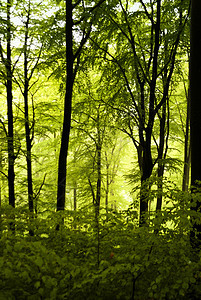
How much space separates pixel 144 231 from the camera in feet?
12.7

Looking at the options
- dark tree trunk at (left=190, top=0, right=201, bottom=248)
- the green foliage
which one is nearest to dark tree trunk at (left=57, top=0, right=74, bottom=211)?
the green foliage

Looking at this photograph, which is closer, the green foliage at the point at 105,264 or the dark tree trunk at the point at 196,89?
the green foliage at the point at 105,264

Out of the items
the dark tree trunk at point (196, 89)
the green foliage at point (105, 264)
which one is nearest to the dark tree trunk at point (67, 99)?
the green foliage at point (105, 264)

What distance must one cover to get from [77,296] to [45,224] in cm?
175

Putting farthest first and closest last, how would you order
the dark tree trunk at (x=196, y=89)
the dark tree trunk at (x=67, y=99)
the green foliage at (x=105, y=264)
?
the dark tree trunk at (x=67, y=99) < the dark tree trunk at (x=196, y=89) < the green foliage at (x=105, y=264)

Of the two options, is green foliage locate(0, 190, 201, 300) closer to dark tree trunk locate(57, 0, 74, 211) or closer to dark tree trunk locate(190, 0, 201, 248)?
dark tree trunk locate(190, 0, 201, 248)

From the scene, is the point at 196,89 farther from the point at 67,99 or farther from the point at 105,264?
the point at 67,99

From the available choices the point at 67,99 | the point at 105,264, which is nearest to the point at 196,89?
the point at 105,264

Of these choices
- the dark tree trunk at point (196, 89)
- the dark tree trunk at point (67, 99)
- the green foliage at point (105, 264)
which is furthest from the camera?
the dark tree trunk at point (67, 99)

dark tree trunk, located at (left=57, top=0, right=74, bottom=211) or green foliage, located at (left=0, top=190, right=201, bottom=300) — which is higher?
dark tree trunk, located at (left=57, top=0, right=74, bottom=211)

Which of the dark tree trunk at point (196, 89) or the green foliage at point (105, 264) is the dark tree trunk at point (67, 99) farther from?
the dark tree trunk at point (196, 89)

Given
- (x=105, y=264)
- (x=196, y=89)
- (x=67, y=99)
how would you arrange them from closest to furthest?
(x=105, y=264) < (x=196, y=89) < (x=67, y=99)

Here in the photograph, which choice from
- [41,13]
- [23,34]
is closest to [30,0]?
[41,13]

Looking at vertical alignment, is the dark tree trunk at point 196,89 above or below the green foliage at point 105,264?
above
